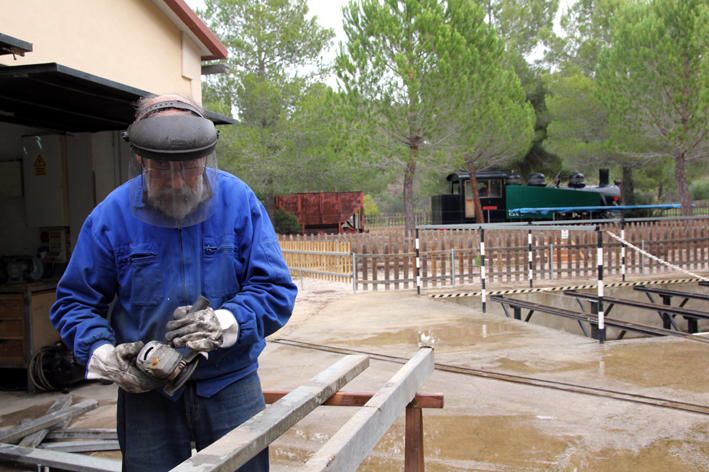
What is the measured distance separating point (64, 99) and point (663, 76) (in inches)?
786

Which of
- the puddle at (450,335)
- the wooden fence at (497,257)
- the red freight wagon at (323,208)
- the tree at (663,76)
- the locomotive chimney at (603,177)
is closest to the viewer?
the puddle at (450,335)

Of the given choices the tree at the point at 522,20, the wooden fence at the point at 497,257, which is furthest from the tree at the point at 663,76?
the tree at the point at 522,20

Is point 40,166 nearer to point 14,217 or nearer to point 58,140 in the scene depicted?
point 58,140

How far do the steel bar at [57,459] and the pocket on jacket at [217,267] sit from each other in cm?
224

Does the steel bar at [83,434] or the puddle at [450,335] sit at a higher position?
the steel bar at [83,434]

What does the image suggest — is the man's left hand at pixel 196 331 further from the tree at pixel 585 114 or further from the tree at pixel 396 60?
the tree at pixel 585 114

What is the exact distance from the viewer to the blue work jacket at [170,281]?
2.13 metres

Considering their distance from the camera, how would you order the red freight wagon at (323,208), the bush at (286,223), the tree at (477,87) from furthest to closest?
the red freight wagon at (323,208) → the bush at (286,223) → the tree at (477,87)

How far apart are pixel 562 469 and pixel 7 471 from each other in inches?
139

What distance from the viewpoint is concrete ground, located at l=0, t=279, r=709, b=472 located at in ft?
14.1

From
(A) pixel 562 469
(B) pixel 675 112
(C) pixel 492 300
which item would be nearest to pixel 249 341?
(A) pixel 562 469

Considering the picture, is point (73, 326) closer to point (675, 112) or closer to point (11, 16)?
point (11, 16)

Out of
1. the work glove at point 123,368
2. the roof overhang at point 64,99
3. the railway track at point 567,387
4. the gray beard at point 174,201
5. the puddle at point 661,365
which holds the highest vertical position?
the roof overhang at point 64,99

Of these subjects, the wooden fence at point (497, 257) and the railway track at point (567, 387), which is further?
the wooden fence at point (497, 257)
